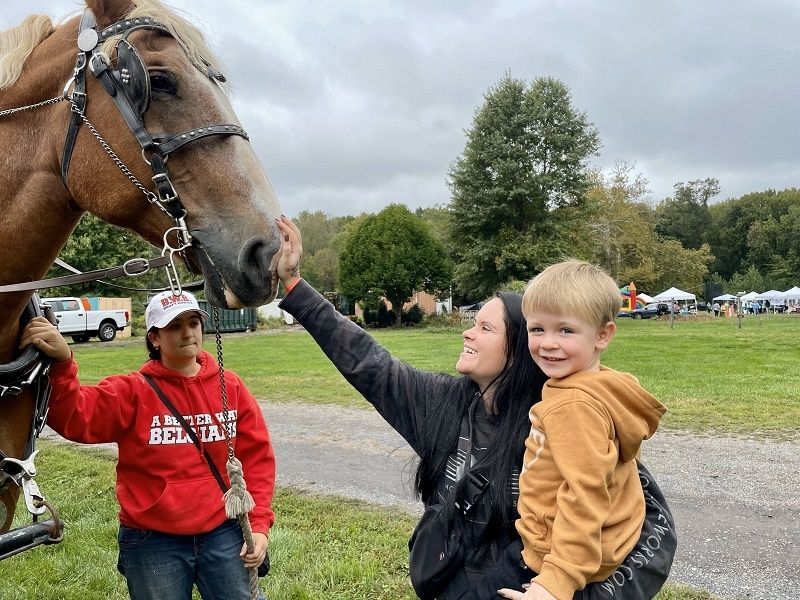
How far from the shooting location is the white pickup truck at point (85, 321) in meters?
23.9

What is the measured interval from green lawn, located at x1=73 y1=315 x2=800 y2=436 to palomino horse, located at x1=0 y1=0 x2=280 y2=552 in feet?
24.1

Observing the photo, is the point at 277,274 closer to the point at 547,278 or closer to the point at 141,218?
the point at 141,218

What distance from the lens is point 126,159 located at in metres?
2.08

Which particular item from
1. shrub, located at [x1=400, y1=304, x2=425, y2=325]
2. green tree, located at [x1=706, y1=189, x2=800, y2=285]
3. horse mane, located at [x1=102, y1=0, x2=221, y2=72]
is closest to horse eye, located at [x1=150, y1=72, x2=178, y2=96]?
horse mane, located at [x1=102, y1=0, x2=221, y2=72]

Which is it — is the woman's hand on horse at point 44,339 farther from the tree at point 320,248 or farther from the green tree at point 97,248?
the tree at point 320,248

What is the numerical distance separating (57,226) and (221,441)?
1133 mm

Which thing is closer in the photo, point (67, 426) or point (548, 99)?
point (67, 426)

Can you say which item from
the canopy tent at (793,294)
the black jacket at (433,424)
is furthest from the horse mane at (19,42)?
the canopy tent at (793,294)

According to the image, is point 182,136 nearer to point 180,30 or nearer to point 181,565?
point 180,30

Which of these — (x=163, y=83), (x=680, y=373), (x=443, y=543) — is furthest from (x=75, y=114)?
(x=680, y=373)

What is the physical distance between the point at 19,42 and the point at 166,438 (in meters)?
1.67

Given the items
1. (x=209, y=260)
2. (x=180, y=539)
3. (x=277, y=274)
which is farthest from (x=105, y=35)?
(x=180, y=539)

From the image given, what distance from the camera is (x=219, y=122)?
207 cm

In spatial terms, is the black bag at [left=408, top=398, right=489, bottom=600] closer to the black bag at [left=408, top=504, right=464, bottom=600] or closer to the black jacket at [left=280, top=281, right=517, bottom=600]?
the black bag at [left=408, top=504, right=464, bottom=600]
